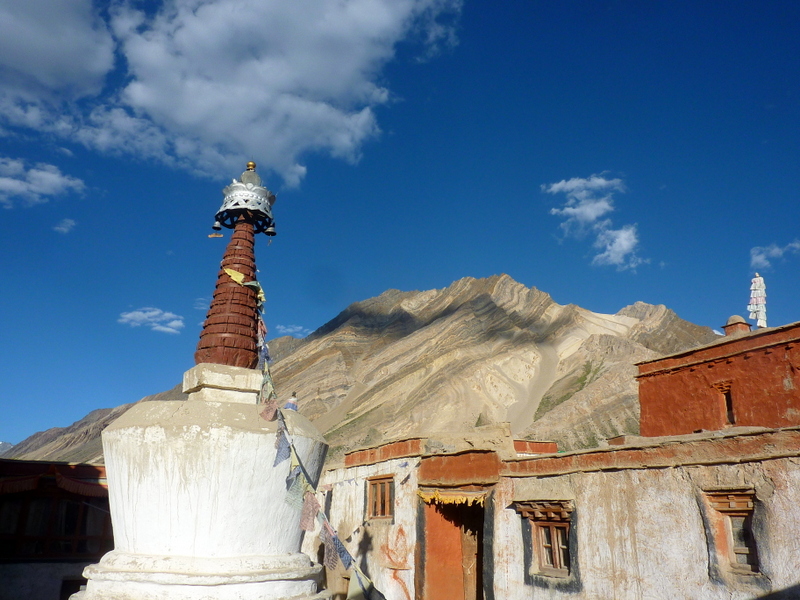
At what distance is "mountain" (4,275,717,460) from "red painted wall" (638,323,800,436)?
15.7 meters

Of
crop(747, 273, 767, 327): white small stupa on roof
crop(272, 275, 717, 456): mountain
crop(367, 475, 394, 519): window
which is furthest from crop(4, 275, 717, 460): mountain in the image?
crop(367, 475, 394, 519): window

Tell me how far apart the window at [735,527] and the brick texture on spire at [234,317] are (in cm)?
703

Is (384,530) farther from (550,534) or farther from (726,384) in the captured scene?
(726,384)

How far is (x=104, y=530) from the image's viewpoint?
1314cm

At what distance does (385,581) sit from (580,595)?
6.91 m

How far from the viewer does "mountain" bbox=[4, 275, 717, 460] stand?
39184 mm

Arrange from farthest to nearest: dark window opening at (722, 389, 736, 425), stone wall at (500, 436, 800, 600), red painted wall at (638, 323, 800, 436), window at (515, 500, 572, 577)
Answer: dark window opening at (722, 389, 736, 425) → red painted wall at (638, 323, 800, 436) → window at (515, 500, 572, 577) → stone wall at (500, 436, 800, 600)

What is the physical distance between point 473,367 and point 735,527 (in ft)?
144

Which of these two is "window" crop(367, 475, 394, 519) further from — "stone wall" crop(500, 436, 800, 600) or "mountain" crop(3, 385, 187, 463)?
"mountain" crop(3, 385, 187, 463)

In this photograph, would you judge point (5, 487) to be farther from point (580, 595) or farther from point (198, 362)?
point (580, 595)

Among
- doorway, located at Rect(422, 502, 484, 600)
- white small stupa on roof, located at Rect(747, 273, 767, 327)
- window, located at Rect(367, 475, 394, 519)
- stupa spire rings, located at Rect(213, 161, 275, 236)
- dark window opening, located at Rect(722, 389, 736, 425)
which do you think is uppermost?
white small stupa on roof, located at Rect(747, 273, 767, 327)

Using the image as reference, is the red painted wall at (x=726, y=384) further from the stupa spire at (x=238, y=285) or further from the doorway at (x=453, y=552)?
the stupa spire at (x=238, y=285)

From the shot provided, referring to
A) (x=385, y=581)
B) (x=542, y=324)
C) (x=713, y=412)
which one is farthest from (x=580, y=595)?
(x=542, y=324)

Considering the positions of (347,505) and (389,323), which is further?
(389,323)
